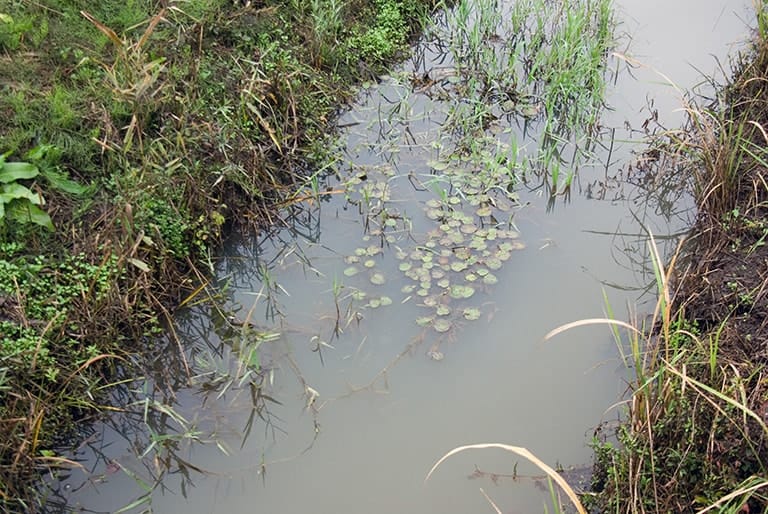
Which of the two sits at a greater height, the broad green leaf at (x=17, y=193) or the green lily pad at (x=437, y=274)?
the green lily pad at (x=437, y=274)

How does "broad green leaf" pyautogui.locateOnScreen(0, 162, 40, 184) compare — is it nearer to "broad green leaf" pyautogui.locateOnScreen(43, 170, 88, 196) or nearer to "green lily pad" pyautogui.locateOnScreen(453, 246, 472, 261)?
"broad green leaf" pyautogui.locateOnScreen(43, 170, 88, 196)

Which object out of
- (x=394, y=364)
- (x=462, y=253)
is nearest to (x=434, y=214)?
(x=462, y=253)

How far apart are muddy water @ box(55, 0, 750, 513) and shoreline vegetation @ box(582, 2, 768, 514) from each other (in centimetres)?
21

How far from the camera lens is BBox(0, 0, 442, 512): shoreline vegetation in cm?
292

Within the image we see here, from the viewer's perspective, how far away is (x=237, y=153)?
3.73 m

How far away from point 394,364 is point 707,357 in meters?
1.28

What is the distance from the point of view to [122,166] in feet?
11.3

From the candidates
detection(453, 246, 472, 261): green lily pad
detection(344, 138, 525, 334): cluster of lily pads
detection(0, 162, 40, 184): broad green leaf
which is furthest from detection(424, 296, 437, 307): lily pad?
detection(0, 162, 40, 184): broad green leaf

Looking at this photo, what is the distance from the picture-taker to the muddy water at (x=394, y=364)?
280 cm

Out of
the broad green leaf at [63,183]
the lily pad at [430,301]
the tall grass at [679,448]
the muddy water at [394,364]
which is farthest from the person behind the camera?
the lily pad at [430,301]

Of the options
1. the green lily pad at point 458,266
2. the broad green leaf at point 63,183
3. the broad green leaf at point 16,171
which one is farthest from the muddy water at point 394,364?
the broad green leaf at point 16,171

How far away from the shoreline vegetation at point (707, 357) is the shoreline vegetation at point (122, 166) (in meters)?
1.98

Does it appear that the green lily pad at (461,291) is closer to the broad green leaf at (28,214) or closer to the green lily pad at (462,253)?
the green lily pad at (462,253)

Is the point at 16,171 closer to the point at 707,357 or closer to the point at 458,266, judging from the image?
the point at 458,266
